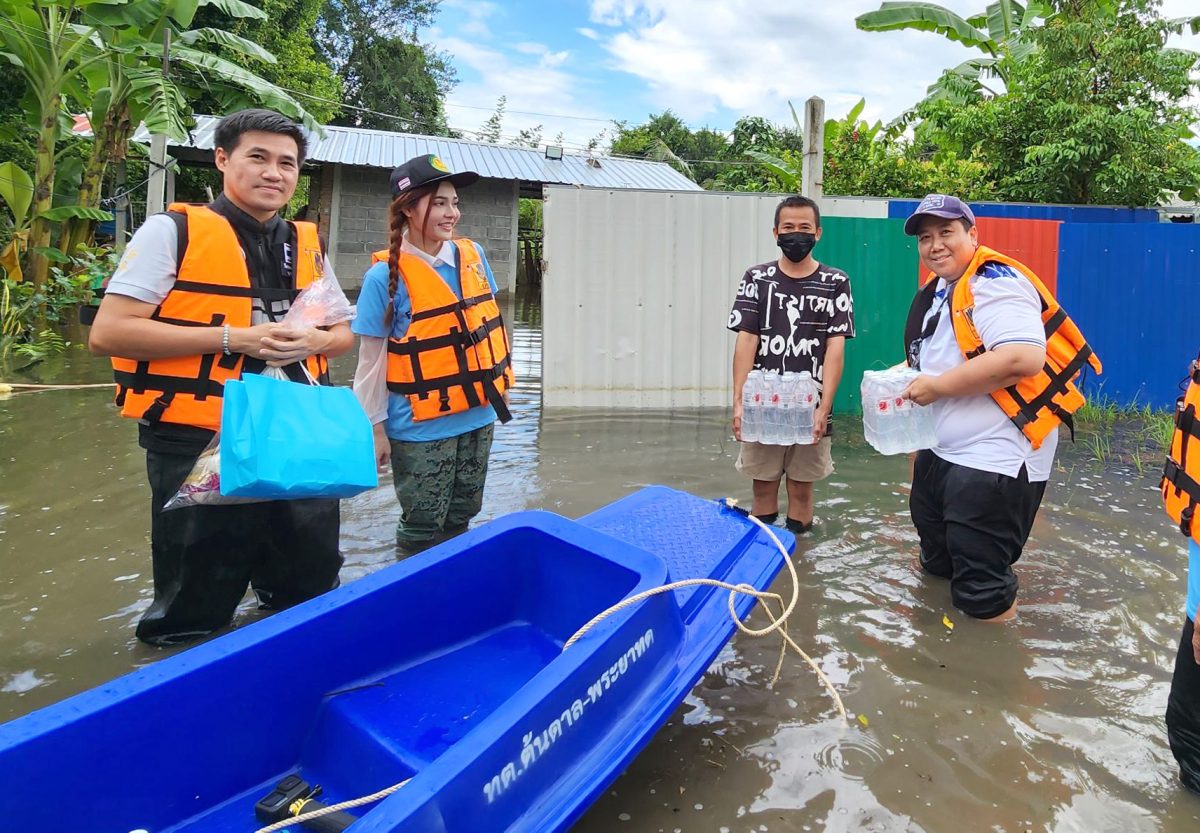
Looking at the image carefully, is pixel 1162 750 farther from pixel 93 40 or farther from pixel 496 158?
pixel 496 158

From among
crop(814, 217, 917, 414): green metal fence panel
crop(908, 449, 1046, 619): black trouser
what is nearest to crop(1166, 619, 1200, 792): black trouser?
crop(908, 449, 1046, 619): black trouser

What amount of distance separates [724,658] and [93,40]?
400 inches

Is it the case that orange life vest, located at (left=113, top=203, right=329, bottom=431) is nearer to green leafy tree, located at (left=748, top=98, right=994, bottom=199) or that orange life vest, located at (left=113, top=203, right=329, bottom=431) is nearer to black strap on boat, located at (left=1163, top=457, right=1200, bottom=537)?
black strap on boat, located at (left=1163, top=457, right=1200, bottom=537)

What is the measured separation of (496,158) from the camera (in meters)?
16.7

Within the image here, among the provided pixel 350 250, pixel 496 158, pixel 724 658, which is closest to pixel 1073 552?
pixel 724 658

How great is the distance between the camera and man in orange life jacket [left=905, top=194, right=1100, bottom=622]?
9.19 feet

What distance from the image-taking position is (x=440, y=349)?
10.2ft

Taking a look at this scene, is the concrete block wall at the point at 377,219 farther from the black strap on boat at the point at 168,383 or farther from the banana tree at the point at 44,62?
the black strap on boat at the point at 168,383

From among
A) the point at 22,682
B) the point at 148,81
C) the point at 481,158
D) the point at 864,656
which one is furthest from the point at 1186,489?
the point at 481,158

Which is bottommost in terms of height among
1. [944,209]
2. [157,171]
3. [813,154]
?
[944,209]

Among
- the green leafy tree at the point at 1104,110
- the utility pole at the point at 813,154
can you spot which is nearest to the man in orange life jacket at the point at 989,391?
the utility pole at the point at 813,154

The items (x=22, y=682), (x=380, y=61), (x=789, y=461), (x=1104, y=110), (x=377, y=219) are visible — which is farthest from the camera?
(x=380, y=61)

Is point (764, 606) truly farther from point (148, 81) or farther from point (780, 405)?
point (148, 81)

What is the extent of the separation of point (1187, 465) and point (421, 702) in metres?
2.11
